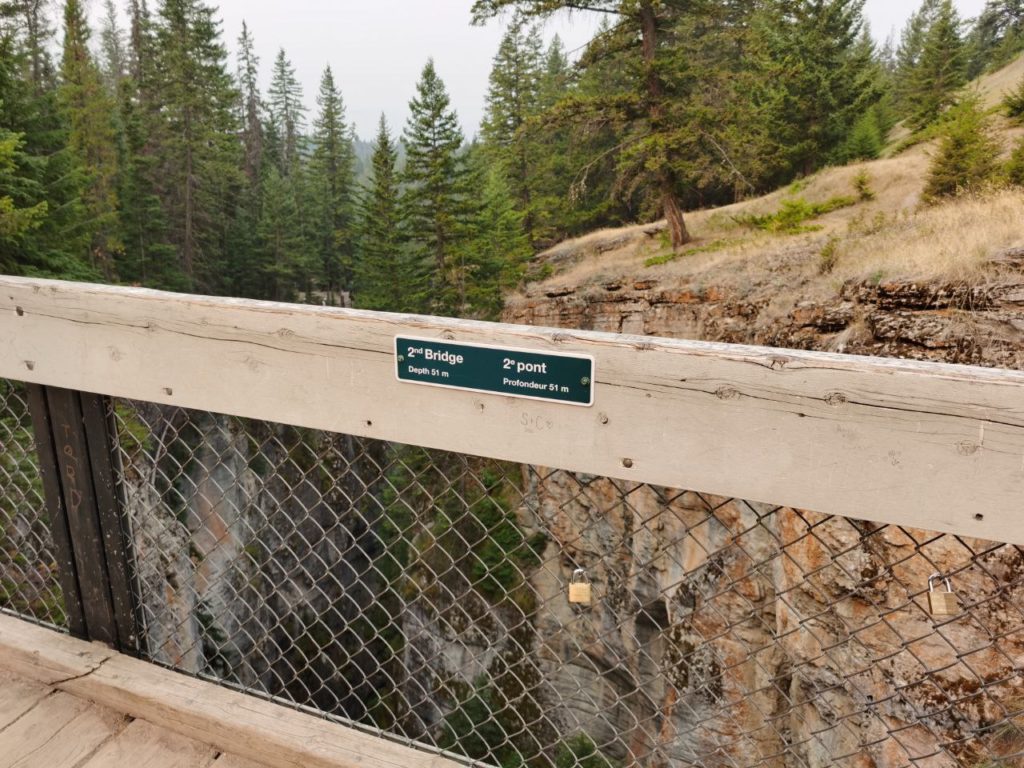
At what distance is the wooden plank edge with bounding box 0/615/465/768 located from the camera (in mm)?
2064

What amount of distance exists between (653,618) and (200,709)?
8.81 feet

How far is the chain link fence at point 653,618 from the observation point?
1.96 meters

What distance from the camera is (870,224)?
13898mm

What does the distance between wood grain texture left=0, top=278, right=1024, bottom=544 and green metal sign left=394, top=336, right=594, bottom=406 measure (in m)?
0.03

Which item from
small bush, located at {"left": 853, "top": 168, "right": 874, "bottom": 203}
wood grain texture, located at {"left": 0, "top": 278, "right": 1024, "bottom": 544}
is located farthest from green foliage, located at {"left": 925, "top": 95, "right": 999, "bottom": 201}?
wood grain texture, located at {"left": 0, "top": 278, "right": 1024, "bottom": 544}

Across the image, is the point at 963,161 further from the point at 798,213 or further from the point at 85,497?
the point at 85,497

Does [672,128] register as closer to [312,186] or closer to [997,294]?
[997,294]

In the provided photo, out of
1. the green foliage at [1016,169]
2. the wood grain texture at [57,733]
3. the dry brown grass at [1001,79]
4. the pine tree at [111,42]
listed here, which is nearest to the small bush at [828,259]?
the green foliage at [1016,169]

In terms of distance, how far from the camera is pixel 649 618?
2.35 meters

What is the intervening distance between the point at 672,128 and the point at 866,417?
19.1 m

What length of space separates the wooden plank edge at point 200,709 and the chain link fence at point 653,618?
8cm

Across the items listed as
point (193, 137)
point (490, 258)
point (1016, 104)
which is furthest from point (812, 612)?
point (193, 137)

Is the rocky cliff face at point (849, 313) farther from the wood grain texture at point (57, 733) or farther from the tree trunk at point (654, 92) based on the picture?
the wood grain texture at point (57, 733)

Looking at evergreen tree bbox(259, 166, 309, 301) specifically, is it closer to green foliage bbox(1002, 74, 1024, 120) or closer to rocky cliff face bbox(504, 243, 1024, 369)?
rocky cliff face bbox(504, 243, 1024, 369)
